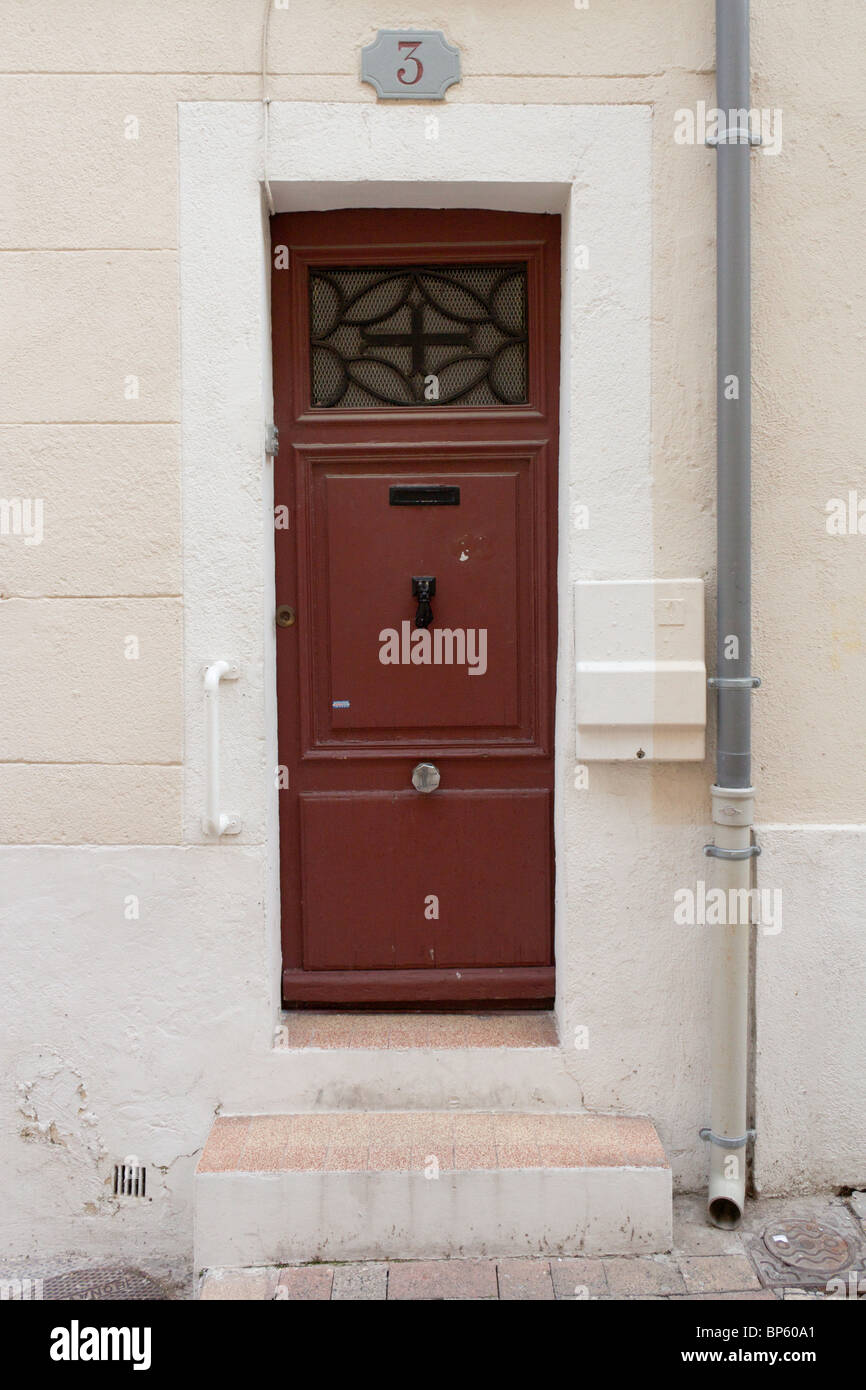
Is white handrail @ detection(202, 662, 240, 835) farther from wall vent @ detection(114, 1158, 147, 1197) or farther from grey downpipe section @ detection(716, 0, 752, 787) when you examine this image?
grey downpipe section @ detection(716, 0, 752, 787)

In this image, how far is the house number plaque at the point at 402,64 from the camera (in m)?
3.08

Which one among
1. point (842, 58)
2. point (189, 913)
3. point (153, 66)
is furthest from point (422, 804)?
point (842, 58)

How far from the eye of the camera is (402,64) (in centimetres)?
308

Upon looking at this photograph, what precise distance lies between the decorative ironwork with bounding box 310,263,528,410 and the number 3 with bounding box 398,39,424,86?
0.51m

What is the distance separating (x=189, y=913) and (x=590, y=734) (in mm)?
1344

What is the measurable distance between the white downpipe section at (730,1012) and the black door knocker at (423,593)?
3.37 feet

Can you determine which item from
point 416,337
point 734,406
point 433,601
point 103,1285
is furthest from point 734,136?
point 103,1285

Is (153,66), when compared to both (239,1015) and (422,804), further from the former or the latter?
(239,1015)

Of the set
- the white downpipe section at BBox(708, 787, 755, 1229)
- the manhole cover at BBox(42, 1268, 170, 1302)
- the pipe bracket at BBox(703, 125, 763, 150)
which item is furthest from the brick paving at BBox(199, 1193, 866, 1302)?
the pipe bracket at BBox(703, 125, 763, 150)

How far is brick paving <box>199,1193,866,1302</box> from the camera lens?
2844mm

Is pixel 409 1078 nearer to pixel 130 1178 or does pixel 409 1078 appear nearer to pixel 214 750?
pixel 130 1178

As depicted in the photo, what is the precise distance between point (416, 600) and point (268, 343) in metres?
0.92

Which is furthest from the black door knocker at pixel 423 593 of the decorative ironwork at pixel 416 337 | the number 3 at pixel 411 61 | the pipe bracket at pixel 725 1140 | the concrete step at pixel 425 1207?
the pipe bracket at pixel 725 1140

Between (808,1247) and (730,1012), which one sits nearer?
(808,1247)
